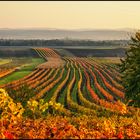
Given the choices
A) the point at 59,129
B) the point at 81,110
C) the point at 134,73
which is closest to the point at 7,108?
the point at 59,129

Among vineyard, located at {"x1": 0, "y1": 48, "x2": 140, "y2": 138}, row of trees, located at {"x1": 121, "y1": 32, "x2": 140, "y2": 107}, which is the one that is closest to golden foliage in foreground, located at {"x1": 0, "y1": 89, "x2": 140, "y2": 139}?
vineyard, located at {"x1": 0, "y1": 48, "x2": 140, "y2": 138}

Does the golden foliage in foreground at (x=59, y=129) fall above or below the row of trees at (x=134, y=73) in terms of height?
below

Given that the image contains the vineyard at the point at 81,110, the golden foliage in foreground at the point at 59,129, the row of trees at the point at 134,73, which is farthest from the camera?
the row of trees at the point at 134,73

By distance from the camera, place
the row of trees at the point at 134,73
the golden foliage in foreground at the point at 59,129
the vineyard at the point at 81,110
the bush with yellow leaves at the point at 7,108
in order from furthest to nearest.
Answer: the row of trees at the point at 134,73, the bush with yellow leaves at the point at 7,108, the vineyard at the point at 81,110, the golden foliage in foreground at the point at 59,129

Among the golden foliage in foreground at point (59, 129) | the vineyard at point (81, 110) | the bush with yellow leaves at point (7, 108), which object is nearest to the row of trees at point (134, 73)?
the vineyard at point (81, 110)

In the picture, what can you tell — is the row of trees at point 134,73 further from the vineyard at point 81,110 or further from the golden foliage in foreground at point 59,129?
the golden foliage in foreground at point 59,129

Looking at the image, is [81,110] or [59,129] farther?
[81,110]

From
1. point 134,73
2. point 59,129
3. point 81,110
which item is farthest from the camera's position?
point 81,110

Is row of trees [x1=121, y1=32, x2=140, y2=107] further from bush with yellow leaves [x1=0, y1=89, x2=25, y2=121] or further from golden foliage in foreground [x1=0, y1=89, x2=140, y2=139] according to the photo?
bush with yellow leaves [x1=0, y1=89, x2=25, y2=121]

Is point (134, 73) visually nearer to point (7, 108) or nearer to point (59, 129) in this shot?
point (7, 108)

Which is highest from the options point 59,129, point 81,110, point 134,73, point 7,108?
point 134,73

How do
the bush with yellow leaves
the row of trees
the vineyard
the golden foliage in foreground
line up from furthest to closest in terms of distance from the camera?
the row of trees < the bush with yellow leaves < the vineyard < the golden foliage in foreground

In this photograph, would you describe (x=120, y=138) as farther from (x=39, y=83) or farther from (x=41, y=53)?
(x=41, y=53)

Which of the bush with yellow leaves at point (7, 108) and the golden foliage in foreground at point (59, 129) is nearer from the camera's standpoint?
the golden foliage in foreground at point (59, 129)
